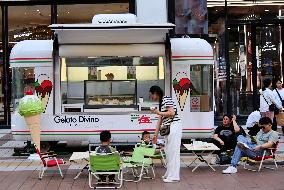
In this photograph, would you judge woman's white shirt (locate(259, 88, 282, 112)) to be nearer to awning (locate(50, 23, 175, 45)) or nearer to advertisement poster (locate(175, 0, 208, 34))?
awning (locate(50, 23, 175, 45))

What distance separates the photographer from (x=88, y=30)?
13.3m

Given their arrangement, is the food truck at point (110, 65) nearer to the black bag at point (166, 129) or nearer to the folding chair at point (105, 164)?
the black bag at point (166, 129)

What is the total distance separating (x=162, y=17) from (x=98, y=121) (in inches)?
276

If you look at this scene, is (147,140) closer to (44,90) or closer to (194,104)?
(194,104)

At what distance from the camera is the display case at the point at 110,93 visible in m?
14.1

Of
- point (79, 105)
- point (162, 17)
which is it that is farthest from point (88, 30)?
point (162, 17)

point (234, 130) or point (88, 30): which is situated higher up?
point (88, 30)

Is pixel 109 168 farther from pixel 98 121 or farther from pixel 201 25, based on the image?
pixel 201 25

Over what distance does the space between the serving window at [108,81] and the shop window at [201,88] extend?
0.73 meters

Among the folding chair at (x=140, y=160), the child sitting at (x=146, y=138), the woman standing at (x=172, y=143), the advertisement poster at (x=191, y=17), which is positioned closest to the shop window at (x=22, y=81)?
the child sitting at (x=146, y=138)

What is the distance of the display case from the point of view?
14.1 meters

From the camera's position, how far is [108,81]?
47.3 feet

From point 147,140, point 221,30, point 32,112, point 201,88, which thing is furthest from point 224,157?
point 221,30

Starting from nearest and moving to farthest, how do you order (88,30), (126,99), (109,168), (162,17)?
(109,168), (88,30), (126,99), (162,17)
